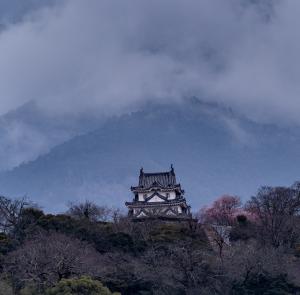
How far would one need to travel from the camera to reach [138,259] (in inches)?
1168

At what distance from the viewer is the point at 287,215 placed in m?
37.3

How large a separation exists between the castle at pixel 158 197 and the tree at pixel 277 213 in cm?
1844

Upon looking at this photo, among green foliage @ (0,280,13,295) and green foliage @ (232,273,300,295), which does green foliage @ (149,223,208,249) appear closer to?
green foliage @ (232,273,300,295)

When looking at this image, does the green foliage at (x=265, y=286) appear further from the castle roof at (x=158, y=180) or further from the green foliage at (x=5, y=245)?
the castle roof at (x=158, y=180)

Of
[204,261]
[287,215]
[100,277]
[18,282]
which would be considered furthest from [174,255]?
[287,215]

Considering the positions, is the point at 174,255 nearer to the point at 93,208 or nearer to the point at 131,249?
the point at 131,249

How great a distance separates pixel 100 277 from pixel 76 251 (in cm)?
164

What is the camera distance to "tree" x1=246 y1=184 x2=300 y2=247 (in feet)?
116

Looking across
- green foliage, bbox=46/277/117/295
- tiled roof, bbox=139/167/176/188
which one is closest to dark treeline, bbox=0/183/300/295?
green foliage, bbox=46/277/117/295

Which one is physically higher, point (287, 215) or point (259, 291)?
point (287, 215)

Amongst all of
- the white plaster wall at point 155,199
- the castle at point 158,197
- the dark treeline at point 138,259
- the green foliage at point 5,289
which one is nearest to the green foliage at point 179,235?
the dark treeline at point 138,259

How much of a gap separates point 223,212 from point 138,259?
22.8m

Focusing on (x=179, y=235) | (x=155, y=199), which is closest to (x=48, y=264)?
(x=179, y=235)

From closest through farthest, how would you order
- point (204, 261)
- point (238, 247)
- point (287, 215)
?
point (204, 261)
point (238, 247)
point (287, 215)
